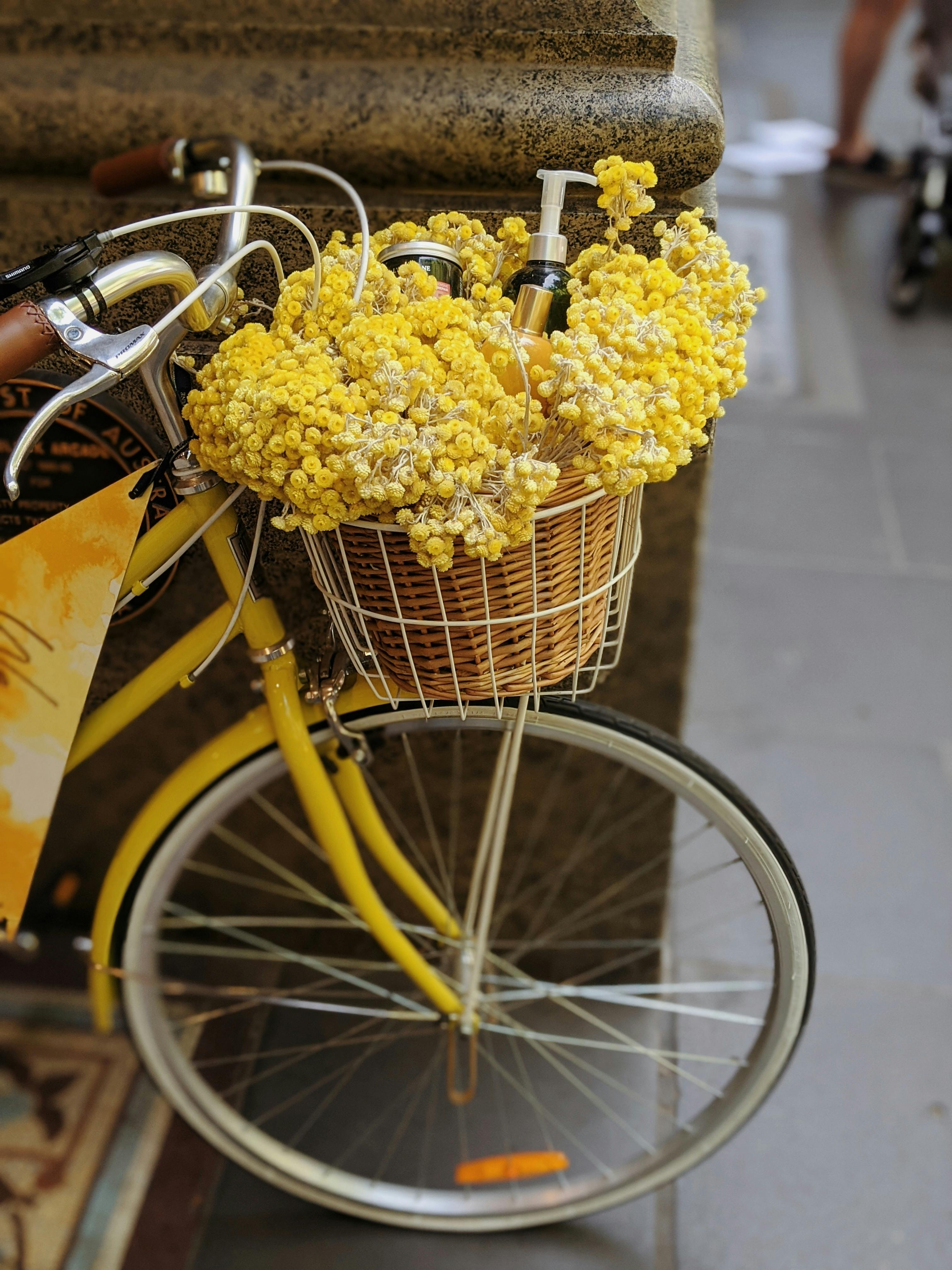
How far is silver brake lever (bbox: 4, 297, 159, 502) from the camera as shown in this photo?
76 cm

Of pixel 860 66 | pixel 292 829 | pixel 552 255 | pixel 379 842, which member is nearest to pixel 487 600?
pixel 552 255

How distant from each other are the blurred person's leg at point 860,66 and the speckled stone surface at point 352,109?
338 cm

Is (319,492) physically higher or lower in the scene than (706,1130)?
higher

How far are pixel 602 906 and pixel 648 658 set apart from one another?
45cm

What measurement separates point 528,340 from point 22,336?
0.38 metres

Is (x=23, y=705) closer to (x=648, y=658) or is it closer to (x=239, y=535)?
(x=239, y=535)

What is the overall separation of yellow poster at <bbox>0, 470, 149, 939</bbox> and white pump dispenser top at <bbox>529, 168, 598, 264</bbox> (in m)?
0.40

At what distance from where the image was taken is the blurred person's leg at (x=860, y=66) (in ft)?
13.2

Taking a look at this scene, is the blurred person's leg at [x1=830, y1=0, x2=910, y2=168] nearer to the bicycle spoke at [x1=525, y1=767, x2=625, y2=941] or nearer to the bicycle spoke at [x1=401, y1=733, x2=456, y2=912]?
the bicycle spoke at [x1=525, y1=767, x2=625, y2=941]

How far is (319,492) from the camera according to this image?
75cm

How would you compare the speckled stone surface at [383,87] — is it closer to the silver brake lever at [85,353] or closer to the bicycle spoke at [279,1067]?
the silver brake lever at [85,353]

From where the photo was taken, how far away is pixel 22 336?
760mm

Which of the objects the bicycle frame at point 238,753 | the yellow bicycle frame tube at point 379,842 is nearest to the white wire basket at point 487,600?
the bicycle frame at point 238,753

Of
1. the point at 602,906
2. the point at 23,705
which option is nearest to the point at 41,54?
the point at 23,705
